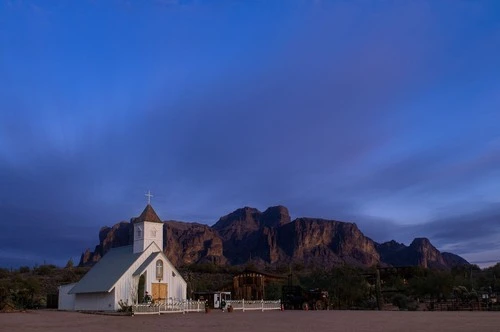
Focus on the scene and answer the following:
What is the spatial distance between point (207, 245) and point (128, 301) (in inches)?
4363

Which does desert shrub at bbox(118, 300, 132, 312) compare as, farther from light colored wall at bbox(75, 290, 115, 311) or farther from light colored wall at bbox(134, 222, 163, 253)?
light colored wall at bbox(134, 222, 163, 253)

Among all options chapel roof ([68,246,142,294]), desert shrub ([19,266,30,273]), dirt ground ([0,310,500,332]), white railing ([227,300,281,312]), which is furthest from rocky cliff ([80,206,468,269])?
dirt ground ([0,310,500,332])

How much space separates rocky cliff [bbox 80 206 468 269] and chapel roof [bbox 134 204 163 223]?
92066 mm

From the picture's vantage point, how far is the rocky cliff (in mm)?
144375

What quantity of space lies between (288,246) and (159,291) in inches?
4521

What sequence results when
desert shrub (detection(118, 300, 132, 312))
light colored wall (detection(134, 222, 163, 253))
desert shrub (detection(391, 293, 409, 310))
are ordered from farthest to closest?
1. desert shrub (detection(391, 293, 409, 310))
2. light colored wall (detection(134, 222, 163, 253))
3. desert shrub (detection(118, 300, 132, 312))

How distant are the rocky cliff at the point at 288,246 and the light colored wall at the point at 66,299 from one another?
90146 mm

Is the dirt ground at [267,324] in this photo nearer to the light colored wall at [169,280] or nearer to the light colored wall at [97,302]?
the light colored wall at [97,302]

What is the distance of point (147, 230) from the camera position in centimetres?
4606

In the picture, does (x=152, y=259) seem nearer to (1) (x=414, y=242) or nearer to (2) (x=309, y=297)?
(2) (x=309, y=297)

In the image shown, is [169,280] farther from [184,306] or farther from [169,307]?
[169,307]

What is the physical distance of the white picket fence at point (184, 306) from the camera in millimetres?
36594

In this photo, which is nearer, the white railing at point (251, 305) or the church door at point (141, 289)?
the church door at point (141, 289)

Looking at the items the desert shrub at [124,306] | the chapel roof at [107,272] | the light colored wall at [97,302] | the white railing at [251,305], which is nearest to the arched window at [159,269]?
the chapel roof at [107,272]
